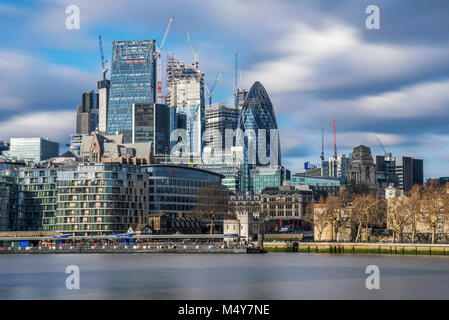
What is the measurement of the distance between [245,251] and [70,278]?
67.1 m

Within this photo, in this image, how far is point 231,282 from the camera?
73.1 meters

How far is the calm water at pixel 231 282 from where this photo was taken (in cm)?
6262

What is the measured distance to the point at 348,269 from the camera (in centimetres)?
8975

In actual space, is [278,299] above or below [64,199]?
below

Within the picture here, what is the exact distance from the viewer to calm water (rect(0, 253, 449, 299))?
2466 inches

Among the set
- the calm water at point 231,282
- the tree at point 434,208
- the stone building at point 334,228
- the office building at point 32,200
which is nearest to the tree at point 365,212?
the stone building at point 334,228

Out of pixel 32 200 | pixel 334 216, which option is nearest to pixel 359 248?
pixel 334 216

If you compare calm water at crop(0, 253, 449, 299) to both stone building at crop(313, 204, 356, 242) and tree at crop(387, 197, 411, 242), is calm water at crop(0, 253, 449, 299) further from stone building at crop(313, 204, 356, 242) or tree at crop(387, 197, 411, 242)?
stone building at crop(313, 204, 356, 242)

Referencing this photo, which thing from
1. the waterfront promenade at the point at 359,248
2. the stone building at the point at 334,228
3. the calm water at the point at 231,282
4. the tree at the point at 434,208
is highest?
the tree at the point at 434,208

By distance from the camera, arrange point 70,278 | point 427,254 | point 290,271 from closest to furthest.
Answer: point 70,278 < point 290,271 < point 427,254

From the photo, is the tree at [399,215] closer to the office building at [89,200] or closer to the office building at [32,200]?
the office building at [89,200]

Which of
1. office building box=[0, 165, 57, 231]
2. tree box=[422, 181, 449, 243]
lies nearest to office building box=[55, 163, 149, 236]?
office building box=[0, 165, 57, 231]
